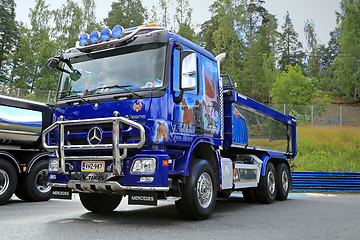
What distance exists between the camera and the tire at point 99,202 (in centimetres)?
727


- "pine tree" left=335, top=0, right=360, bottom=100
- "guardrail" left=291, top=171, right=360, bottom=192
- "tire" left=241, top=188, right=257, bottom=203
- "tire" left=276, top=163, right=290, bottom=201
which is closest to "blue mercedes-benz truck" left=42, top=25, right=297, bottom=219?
"tire" left=241, top=188, right=257, bottom=203

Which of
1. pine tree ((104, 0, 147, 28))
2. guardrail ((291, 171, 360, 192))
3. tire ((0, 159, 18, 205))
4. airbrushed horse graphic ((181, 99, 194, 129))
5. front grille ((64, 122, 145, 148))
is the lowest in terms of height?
guardrail ((291, 171, 360, 192))

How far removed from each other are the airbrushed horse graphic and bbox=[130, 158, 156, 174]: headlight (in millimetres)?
952

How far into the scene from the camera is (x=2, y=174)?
8.59m

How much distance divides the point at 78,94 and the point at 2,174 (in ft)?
12.7

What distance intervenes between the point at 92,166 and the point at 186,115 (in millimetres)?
1745

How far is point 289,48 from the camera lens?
70.5 m

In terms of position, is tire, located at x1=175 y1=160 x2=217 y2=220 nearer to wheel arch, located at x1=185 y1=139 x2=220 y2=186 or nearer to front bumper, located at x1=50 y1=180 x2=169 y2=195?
wheel arch, located at x1=185 y1=139 x2=220 y2=186

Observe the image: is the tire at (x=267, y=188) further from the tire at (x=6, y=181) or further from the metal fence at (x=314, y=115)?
the metal fence at (x=314, y=115)

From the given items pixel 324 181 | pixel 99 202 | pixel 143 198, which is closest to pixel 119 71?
pixel 143 198

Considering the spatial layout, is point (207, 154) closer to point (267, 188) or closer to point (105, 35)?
point (105, 35)

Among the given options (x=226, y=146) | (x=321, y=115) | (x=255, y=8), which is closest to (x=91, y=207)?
(x=226, y=146)

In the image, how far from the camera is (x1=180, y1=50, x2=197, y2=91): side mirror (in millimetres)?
5777

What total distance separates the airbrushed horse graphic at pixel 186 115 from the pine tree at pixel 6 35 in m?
45.2
